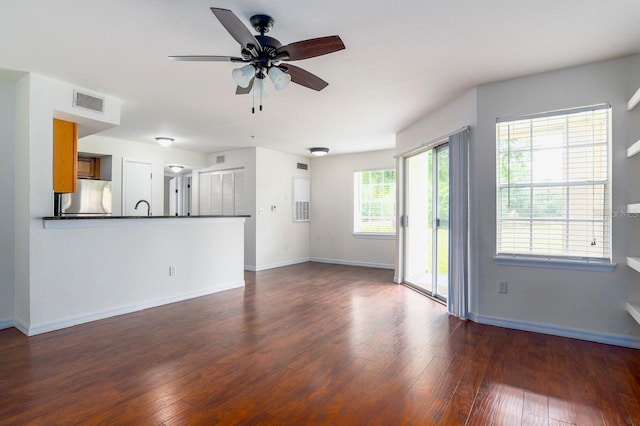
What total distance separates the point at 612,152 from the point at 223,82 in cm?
383

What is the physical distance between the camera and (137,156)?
654 centimetres

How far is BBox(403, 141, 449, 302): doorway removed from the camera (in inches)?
181

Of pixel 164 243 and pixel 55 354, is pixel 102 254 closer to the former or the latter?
pixel 164 243

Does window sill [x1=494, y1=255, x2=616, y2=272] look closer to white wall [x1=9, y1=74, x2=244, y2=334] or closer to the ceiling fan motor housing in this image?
the ceiling fan motor housing

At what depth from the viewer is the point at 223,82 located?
3.60 m

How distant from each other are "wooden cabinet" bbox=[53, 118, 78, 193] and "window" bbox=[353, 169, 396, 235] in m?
5.22

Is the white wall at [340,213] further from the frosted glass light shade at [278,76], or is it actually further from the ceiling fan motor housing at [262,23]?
the ceiling fan motor housing at [262,23]

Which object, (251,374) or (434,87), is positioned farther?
(434,87)

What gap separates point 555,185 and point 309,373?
2.94 m

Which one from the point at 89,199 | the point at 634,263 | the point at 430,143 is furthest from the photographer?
the point at 89,199

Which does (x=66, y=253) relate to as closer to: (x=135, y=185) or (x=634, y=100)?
(x=135, y=185)

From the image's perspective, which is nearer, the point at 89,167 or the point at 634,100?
the point at 634,100

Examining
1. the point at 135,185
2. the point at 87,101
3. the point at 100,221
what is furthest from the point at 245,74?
the point at 135,185

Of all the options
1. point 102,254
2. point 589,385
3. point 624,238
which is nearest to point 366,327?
point 589,385
